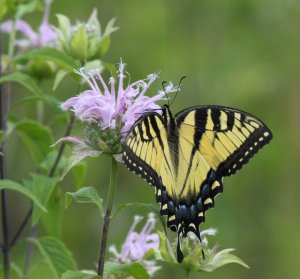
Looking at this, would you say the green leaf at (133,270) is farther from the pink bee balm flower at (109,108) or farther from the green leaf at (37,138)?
the green leaf at (37,138)

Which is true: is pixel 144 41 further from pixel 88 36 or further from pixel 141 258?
pixel 141 258

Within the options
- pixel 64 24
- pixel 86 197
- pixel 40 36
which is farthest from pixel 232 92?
pixel 86 197

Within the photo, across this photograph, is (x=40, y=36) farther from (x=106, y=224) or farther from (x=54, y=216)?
(x=106, y=224)

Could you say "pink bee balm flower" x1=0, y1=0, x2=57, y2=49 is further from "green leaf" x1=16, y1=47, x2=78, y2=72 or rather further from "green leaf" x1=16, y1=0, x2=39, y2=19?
"green leaf" x1=16, y1=47, x2=78, y2=72

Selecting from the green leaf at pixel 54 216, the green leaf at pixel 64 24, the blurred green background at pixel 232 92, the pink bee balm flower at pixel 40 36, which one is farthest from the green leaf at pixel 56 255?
the blurred green background at pixel 232 92

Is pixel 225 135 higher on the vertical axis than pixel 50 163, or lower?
higher

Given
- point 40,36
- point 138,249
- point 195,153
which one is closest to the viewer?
point 195,153

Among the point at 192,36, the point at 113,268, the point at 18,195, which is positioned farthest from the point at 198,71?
the point at 113,268
